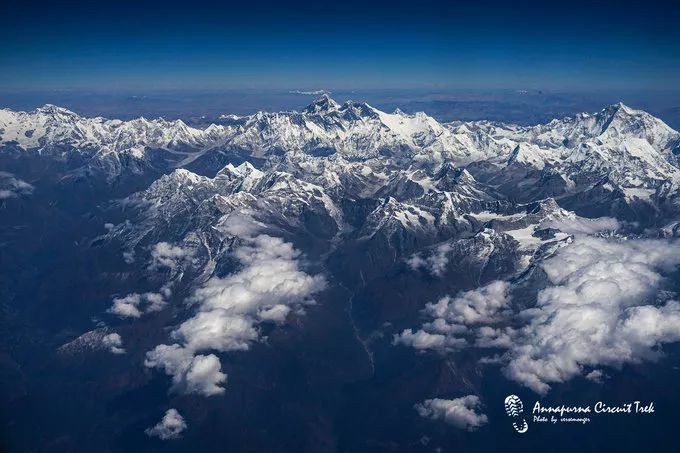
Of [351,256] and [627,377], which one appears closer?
[627,377]

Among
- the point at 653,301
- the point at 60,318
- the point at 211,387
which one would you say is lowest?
the point at 60,318

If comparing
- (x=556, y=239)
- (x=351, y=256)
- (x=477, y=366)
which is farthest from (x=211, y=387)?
(x=556, y=239)

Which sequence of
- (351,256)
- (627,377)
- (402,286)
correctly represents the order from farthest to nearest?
1. (351,256)
2. (402,286)
3. (627,377)

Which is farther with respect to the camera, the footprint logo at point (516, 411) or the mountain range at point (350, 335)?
the mountain range at point (350, 335)

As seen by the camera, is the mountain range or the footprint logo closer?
the footprint logo

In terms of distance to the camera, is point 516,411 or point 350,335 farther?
point 350,335

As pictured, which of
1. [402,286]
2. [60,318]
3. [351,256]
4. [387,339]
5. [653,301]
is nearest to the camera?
[653,301]

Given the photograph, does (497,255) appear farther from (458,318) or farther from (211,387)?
(211,387)

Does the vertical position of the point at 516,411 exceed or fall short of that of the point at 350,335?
it exceeds it
